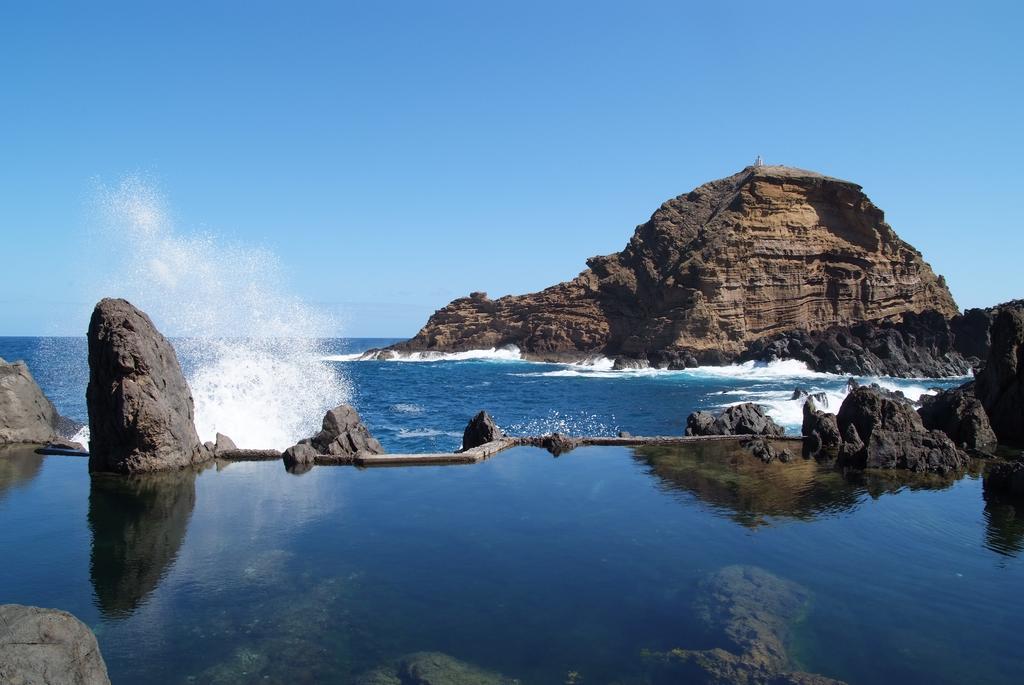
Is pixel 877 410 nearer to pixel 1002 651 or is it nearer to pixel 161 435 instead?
pixel 1002 651

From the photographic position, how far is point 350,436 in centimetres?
2023

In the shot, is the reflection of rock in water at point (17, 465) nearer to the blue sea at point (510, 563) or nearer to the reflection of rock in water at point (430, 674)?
the blue sea at point (510, 563)

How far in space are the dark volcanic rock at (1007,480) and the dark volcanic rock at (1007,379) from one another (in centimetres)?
838

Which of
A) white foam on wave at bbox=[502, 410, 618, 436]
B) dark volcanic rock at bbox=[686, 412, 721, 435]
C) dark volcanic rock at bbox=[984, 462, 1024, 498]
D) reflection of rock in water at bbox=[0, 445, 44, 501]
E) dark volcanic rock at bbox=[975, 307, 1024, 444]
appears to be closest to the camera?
dark volcanic rock at bbox=[984, 462, 1024, 498]

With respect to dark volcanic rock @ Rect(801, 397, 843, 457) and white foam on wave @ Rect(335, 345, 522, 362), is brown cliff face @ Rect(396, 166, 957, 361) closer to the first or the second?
white foam on wave @ Rect(335, 345, 522, 362)

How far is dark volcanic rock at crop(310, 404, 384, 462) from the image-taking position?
19734 mm

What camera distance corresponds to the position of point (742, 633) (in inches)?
343

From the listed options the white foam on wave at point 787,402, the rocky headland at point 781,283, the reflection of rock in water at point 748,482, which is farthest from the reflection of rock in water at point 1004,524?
the rocky headland at point 781,283

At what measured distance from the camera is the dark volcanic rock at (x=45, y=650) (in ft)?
17.2

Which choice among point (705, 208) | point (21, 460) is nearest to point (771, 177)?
point (705, 208)

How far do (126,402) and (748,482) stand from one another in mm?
15513

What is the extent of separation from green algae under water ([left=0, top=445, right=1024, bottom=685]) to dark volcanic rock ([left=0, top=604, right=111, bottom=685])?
200cm

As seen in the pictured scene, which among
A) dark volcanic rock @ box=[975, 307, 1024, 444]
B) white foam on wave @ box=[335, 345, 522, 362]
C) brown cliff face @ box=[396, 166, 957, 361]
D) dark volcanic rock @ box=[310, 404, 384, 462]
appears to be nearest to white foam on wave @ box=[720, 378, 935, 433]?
dark volcanic rock @ box=[975, 307, 1024, 444]

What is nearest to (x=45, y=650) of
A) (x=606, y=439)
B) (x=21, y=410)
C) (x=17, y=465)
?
(x=17, y=465)
